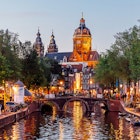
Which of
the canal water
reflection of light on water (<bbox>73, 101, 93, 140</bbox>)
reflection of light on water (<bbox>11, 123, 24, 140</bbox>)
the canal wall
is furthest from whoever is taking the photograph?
the canal wall

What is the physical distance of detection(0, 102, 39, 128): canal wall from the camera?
6166 cm

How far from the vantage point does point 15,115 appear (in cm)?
6931

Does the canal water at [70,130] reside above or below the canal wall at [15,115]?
below

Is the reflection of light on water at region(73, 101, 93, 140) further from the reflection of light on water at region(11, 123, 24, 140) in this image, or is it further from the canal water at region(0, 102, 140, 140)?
the reflection of light on water at region(11, 123, 24, 140)

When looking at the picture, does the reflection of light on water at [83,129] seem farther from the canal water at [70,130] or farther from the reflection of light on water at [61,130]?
the reflection of light on water at [61,130]

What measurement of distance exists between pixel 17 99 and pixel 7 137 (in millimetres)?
30367

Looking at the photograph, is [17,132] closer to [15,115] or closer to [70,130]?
[70,130]

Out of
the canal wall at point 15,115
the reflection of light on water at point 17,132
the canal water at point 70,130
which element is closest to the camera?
the reflection of light on water at point 17,132

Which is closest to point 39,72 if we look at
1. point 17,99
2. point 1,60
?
point 17,99

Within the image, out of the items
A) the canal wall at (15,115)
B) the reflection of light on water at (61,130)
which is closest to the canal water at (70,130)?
the reflection of light on water at (61,130)

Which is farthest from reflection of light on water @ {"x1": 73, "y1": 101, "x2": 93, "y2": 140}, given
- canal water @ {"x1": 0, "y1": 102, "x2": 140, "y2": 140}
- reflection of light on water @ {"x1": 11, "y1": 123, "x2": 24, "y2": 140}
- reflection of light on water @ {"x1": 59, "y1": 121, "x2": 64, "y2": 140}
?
reflection of light on water @ {"x1": 11, "y1": 123, "x2": 24, "y2": 140}

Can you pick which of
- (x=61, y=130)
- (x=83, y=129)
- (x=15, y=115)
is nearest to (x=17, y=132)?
(x=61, y=130)

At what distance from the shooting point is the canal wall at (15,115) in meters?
61.7

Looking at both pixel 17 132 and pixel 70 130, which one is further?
pixel 70 130
